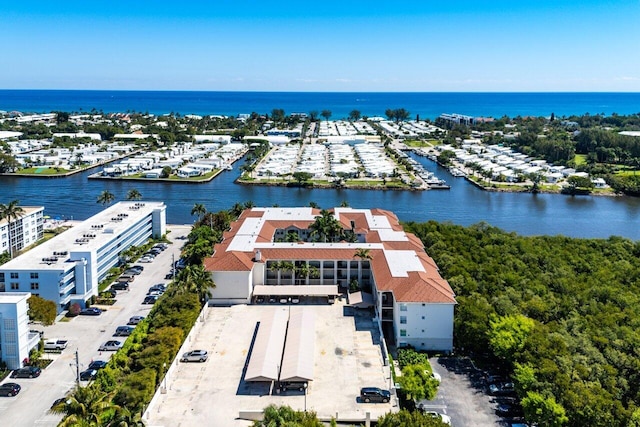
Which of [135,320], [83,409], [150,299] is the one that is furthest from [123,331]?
[83,409]

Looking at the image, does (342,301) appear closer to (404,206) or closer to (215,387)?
(215,387)

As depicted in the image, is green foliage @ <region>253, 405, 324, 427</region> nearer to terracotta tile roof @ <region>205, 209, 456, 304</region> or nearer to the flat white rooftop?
terracotta tile roof @ <region>205, 209, 456, 304</region>

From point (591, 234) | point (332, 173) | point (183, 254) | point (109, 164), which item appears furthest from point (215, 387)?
point (109, 164)

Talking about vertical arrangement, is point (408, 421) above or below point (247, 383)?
above

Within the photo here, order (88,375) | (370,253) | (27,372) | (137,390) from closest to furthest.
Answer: (137,390), (88,375), (27,372), (370,253)

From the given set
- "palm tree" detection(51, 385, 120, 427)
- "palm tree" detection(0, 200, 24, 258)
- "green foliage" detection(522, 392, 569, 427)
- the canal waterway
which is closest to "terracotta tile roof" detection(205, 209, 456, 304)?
"green foliage" detection(522, 392, 569, 427)

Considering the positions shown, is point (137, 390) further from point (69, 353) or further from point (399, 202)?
point (399, 202)

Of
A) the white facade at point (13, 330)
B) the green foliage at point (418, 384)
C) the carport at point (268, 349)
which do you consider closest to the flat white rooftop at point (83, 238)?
the white facade at point (13, 330)
